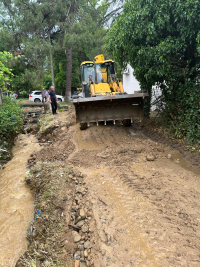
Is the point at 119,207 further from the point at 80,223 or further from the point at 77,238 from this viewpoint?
the point at 77,238

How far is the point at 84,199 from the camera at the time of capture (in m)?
3.74

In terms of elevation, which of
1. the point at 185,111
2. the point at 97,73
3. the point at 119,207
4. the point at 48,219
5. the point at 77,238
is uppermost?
the point at 97,73

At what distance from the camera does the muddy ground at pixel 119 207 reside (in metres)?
2.57

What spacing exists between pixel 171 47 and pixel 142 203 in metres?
4.01

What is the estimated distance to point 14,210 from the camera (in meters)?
4.46

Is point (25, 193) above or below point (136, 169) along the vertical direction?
below

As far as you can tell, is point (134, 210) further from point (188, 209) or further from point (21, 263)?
point (21, 263)

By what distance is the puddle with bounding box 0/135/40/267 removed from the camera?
3471mm

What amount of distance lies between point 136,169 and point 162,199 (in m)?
1.25

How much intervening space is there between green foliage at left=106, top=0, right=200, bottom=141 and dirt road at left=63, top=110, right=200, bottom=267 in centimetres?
139

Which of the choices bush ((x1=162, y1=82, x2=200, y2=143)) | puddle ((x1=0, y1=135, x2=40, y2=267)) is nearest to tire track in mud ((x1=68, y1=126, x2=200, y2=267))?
bush ((x1=162, y1=82, x2=200, y2=143))

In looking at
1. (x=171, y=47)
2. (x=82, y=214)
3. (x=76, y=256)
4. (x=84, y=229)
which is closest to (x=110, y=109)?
(x=171, y=47)

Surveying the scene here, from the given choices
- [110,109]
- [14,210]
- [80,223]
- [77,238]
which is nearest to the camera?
[77,238]

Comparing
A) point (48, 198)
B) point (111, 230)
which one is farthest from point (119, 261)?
point (48, 198)
